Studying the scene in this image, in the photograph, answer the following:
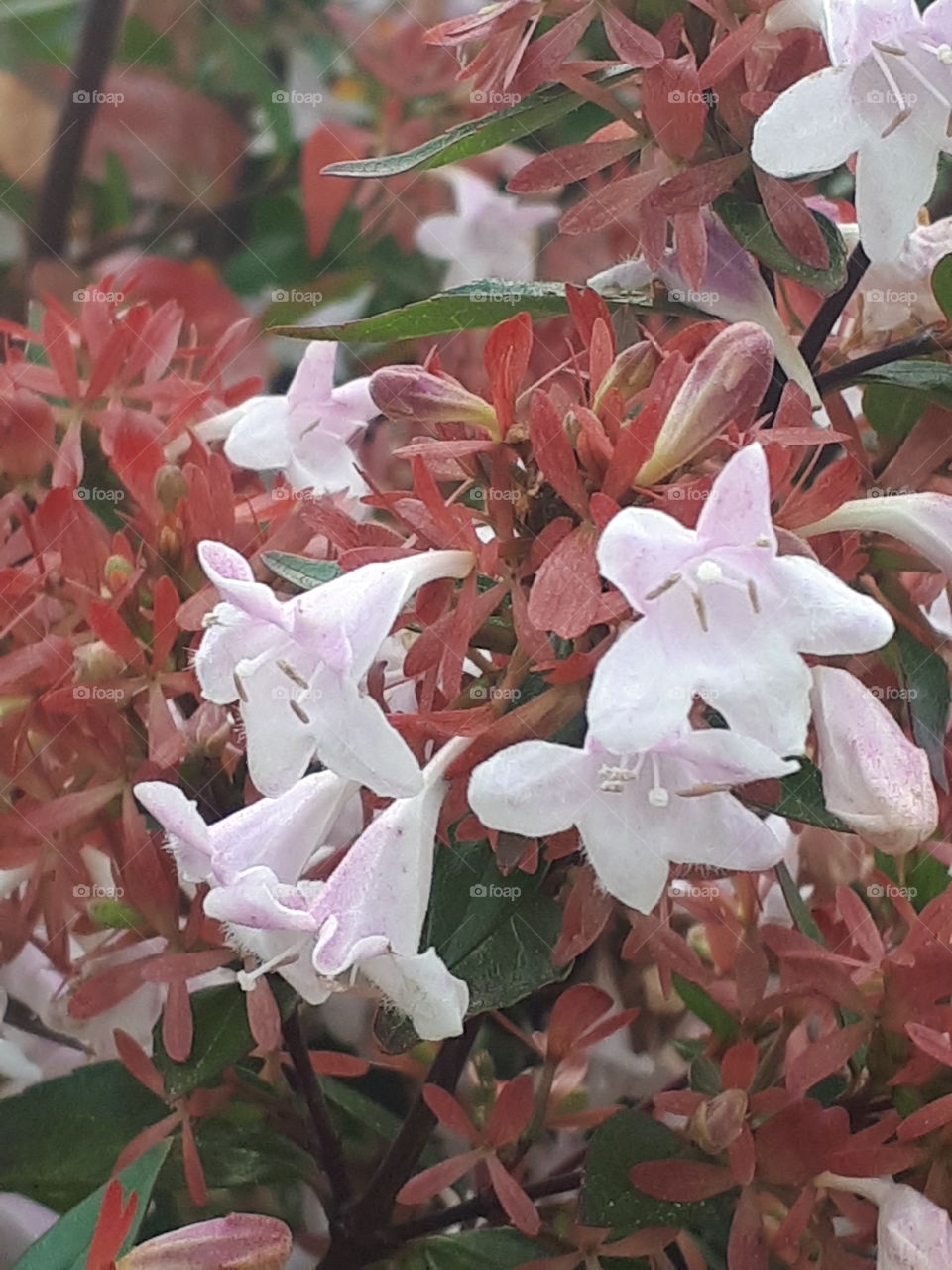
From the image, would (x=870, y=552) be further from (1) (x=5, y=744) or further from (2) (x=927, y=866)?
(1) (x=5, y=744)

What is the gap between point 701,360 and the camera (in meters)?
0.37

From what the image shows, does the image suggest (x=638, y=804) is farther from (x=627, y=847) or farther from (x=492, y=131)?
(x=492, y=131)

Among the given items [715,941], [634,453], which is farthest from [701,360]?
[715,941]

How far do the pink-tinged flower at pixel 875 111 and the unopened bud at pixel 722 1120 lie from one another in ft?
0.86

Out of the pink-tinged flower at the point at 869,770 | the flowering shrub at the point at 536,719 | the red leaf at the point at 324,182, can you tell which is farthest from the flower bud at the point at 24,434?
the red leaf at the point at 324,182

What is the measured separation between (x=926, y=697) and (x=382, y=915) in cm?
20

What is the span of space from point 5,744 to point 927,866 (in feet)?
1.09

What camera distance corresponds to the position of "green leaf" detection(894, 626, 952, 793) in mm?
453

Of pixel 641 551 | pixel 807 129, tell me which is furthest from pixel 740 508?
pixel 807 129

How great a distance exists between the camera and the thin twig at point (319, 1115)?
509 millimetres

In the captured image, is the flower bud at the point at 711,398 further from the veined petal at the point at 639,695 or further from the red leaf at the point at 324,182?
the red leaf at the point at 324,182

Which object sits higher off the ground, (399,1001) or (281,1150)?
(399,1001)

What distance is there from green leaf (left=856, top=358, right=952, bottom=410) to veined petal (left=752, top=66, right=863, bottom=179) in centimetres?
10

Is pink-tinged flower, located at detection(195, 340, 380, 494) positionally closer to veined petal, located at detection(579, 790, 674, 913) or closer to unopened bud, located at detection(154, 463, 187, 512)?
unopened bud, located at detection(154, 463, 187, 512)
